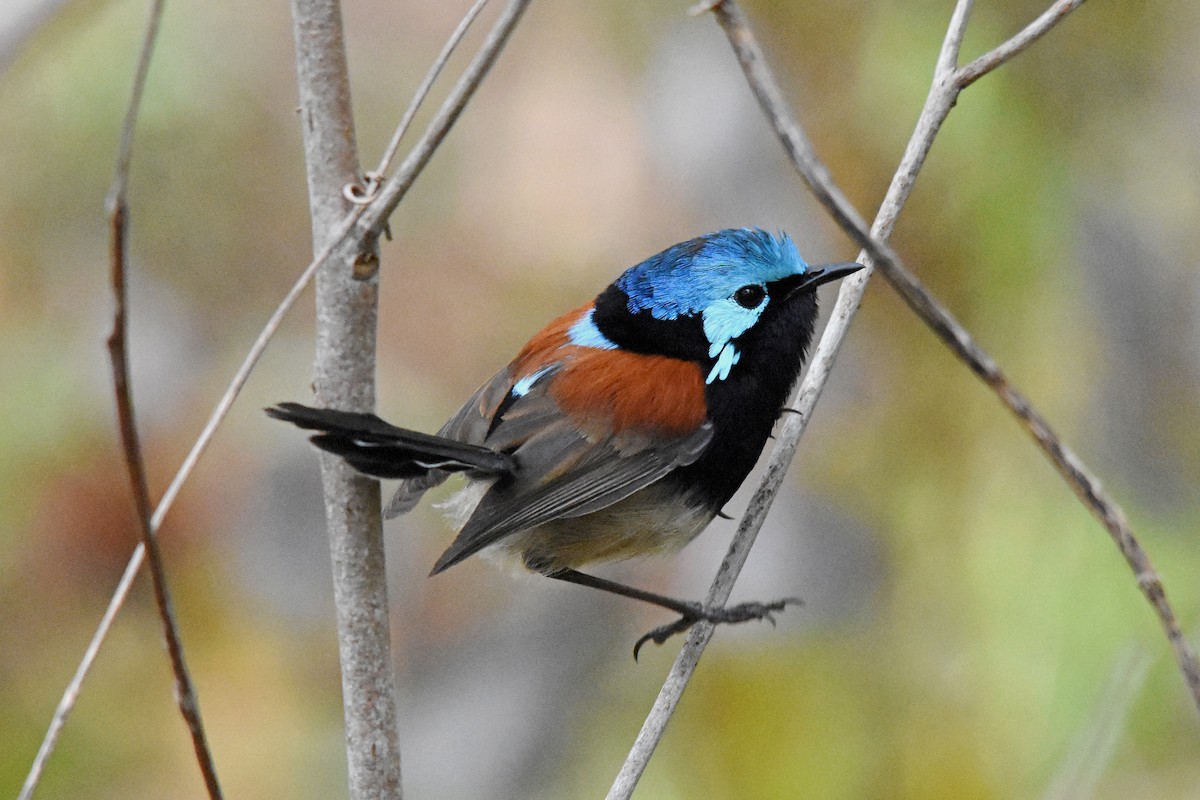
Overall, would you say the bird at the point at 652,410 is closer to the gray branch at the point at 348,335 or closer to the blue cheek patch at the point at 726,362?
the blue cheek patch at the point at 726,362

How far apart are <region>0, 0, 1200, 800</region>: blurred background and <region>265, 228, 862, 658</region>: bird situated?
2.40 feet

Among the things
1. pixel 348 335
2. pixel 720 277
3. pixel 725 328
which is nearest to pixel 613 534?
pixel 725 328

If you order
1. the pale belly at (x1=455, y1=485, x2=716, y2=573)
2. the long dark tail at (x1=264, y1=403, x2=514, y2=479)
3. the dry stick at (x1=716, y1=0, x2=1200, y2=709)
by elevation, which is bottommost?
the dry stick at (x1=716, y1=0, x2=1200, y2=709)

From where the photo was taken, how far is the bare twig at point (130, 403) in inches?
43.4

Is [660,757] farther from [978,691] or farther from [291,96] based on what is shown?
[291,96]

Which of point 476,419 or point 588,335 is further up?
point 588,335

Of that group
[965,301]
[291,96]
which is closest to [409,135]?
[291,96]

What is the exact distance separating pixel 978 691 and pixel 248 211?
2884 mm

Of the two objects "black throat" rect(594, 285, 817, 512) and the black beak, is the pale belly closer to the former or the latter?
"black throat" rect(594, 285, 817, 512)

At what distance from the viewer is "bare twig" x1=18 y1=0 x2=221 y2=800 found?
110cm

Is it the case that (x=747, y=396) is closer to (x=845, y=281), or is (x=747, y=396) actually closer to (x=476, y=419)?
(x=845, y=281)

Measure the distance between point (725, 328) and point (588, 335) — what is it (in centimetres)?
37

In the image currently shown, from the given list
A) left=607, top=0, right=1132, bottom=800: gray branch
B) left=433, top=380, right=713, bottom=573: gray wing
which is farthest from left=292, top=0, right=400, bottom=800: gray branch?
left=433, top=380, right=713, bottom=573: gray wing

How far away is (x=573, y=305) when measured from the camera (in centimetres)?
403
